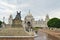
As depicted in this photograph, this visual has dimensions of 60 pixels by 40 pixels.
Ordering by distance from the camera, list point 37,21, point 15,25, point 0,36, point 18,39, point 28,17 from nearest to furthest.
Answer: point 18,39, point 0,36, point 15,25, point 28,17, point 37,21

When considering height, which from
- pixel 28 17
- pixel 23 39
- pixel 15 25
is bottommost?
pixel 23 39

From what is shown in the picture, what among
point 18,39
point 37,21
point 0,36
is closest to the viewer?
point 18,39

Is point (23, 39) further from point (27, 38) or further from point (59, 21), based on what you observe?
point (59, 21)

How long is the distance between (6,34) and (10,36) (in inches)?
39.2

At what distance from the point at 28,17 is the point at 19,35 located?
87.9 meters

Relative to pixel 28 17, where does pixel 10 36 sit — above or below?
below

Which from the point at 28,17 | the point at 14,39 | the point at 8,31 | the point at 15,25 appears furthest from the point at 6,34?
the point at 28,17

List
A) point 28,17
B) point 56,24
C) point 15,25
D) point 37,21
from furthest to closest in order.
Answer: point 37,21 < point 28,17 < point 56,24 < point 15,25

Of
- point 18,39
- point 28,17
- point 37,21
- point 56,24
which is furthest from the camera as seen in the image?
point 37,21

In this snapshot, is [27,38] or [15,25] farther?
[15,25]

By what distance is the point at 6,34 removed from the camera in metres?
21.2

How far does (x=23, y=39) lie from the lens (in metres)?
19.5

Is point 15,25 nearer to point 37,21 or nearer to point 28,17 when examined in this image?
point 28,17

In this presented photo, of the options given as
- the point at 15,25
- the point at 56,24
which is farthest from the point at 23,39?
the point at 56,24
